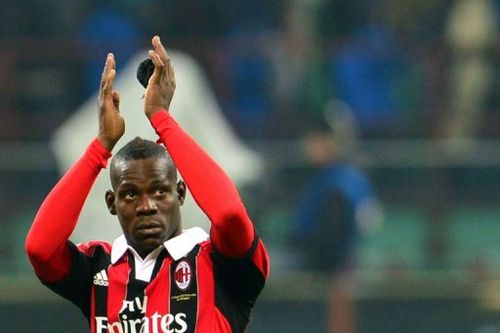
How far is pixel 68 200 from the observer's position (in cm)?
450

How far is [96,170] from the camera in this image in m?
4.50

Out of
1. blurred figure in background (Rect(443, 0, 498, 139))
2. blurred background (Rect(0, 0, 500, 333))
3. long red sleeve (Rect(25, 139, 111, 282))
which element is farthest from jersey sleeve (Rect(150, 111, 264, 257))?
blurred figure in background (Rect(443, 0, 498, 139))

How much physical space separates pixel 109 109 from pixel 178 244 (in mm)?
446

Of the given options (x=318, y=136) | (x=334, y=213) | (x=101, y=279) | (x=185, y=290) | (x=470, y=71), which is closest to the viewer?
(x=185, y=290)

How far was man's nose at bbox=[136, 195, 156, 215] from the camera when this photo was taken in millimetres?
4410

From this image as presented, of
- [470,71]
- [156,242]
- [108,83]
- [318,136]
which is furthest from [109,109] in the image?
[470,71]

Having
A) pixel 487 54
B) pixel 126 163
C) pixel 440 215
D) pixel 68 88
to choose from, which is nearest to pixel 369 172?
pixel 440 215

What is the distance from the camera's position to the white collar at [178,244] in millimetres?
4496

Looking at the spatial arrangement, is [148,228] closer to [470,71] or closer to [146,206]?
[146,206]

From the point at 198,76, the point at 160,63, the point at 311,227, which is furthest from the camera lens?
the point at 198,76

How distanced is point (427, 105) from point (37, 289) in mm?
2898

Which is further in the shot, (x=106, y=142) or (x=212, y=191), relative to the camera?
(x=106, y=142)

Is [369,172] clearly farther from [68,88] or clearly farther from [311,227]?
[68,88]

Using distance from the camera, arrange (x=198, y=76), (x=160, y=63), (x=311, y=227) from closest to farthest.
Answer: (x=160, y=63) < (x=311, y=227) < (x=198, y=76)
